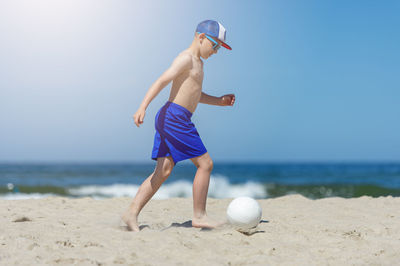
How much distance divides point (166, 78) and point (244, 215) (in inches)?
53.4

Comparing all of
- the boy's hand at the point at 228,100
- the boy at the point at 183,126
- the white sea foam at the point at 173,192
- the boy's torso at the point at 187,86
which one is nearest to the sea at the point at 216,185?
the white sea foam at the point at 173,192

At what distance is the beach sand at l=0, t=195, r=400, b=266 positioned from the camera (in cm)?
265

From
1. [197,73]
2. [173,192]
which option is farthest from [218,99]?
[173,192]

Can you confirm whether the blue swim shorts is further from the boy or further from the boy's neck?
the boy's neck

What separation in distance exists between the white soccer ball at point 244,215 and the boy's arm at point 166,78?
1127mm

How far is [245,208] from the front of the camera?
338cm

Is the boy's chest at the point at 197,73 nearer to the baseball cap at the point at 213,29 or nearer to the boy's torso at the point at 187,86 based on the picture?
the boy's torso at the point at 187,86

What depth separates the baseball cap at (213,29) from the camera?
3.61 meters

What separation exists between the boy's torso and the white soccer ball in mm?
985

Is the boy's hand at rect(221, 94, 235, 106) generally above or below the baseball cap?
below

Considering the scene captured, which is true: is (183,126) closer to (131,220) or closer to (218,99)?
(218,99)

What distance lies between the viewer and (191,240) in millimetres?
3051

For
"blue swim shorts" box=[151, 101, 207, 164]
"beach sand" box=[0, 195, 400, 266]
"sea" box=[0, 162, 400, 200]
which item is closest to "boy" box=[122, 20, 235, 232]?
"blue swim shorts" box=[151, 101, 207, 164]

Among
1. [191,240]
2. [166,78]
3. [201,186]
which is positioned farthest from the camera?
[201,186]
